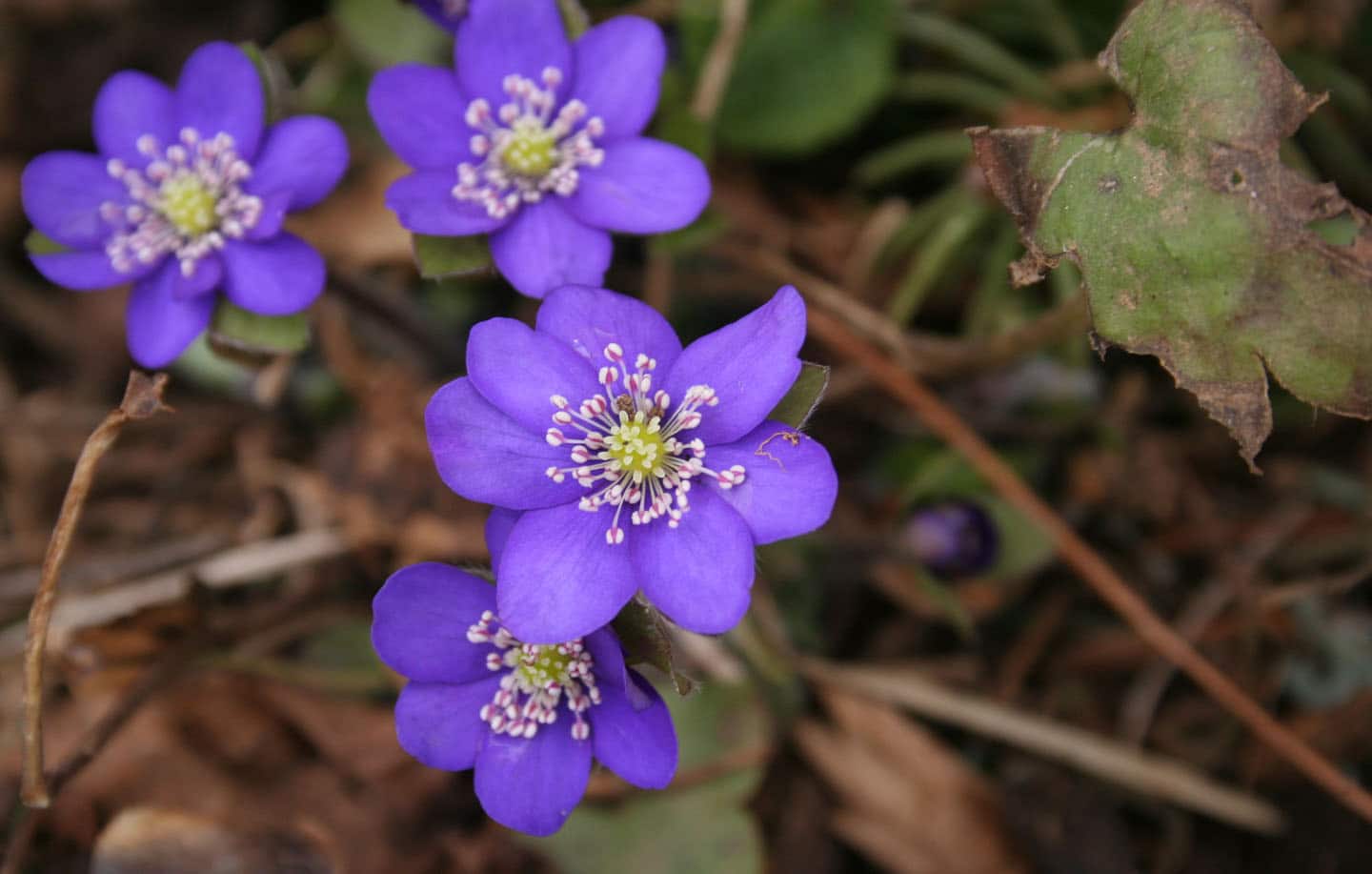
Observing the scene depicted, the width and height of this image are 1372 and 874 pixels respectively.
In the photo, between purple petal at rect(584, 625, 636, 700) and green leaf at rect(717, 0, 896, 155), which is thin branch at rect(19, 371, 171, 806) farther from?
green leaf at rect(717, 0, 896, 155)

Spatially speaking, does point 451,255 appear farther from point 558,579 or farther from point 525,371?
point 558,579

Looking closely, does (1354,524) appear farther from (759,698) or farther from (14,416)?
(14,416)

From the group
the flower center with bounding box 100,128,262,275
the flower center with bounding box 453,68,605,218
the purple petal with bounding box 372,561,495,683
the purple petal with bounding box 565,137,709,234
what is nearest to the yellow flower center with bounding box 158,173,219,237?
the flower center with bounding box 100,128,262,275

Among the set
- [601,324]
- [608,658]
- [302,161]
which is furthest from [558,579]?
[302,161]

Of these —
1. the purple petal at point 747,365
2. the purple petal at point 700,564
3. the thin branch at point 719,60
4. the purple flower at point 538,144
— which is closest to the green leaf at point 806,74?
the thin branch at point 719,60

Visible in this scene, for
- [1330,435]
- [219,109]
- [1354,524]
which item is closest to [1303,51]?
[1330,435]

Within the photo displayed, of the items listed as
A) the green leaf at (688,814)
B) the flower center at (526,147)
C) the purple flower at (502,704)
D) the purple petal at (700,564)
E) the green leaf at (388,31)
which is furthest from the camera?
the green leaf at (388,31)

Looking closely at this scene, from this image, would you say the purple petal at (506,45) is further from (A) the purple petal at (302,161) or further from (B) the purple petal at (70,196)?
(B) the purple petal at (70,196)
